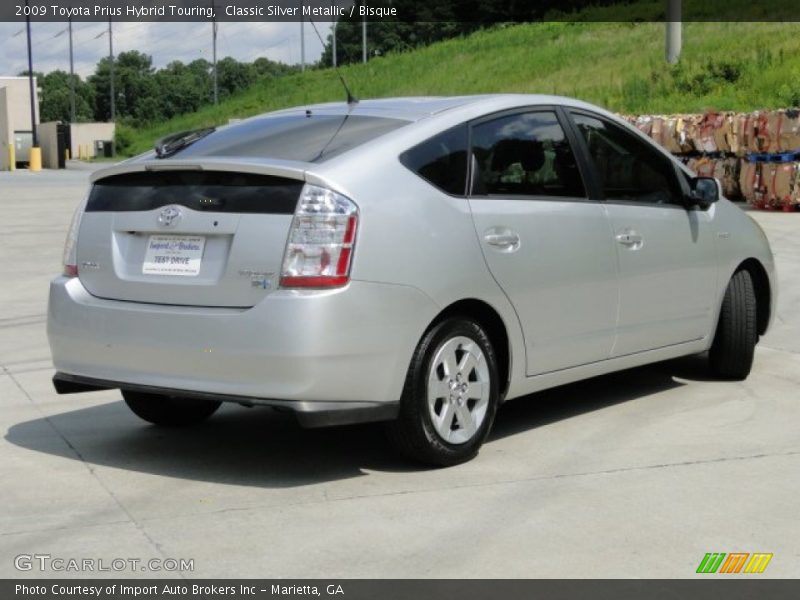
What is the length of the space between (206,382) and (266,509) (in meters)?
0.62

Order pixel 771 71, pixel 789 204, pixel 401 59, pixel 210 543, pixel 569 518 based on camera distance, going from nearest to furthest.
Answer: pixel 210 543, pixel 569 518, pixel 789 204, pixel 771 71, pixel 401 59

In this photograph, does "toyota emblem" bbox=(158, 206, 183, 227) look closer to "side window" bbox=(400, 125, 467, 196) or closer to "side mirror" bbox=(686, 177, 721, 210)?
"side window" bbox=(400, 125, 467, 196)

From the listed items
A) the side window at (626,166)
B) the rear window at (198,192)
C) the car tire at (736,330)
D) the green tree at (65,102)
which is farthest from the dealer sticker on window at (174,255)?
the green tree at (65,102)

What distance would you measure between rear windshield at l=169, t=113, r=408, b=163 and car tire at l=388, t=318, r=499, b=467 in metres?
0.93

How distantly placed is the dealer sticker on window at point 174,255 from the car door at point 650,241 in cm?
226

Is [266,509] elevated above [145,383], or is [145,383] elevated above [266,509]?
[145,383]

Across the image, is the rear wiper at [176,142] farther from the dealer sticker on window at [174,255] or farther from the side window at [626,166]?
the side window at [626,166]

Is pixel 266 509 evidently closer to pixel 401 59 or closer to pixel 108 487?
pixel 108 487

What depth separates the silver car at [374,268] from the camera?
5.33m

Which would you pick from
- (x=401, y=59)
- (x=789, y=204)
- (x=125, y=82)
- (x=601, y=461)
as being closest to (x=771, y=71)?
(x=789, y=204)

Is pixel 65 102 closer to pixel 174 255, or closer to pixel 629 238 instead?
pixel 629 238

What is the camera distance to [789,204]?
21812 mm

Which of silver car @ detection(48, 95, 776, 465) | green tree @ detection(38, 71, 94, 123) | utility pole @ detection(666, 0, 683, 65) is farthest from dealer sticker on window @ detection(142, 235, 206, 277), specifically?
green tree @ detection(38, 71, 94, 123)

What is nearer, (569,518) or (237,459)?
(569,518)
